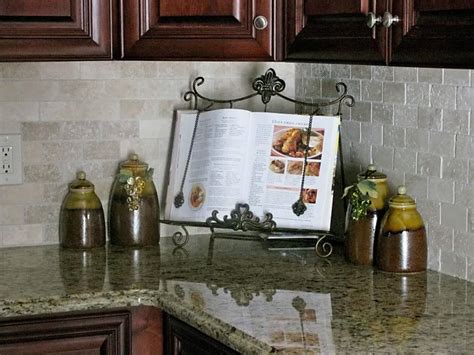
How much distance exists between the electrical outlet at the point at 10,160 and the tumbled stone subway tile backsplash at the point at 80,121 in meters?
0.02

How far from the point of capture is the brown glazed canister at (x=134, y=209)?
108 inches

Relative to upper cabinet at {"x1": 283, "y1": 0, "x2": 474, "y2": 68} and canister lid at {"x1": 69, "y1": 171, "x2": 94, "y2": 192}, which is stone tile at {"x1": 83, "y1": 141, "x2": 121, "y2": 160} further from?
upper cabinet at {"x1": 283, "y1": 0, "x2": 474, "y2": 68}

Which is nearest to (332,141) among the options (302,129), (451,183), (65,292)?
(302,129)

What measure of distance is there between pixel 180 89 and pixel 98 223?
45cm

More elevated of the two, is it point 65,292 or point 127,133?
point 127,133

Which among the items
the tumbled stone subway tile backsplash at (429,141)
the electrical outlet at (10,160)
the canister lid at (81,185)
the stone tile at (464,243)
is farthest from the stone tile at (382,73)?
the electrical outlet at (10,160)

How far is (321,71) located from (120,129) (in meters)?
0.58

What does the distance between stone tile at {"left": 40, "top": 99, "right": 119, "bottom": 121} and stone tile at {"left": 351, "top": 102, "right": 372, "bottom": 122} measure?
2.12 feet

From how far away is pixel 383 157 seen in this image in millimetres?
2602

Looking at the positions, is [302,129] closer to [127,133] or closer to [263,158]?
[263,158]

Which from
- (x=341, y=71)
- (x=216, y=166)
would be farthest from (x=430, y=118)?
(x=216, y=166)

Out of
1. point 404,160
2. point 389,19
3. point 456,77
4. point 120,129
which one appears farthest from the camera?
point 120,129

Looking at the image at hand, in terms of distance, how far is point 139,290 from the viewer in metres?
2.26

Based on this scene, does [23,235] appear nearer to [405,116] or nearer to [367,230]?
[367,230]
